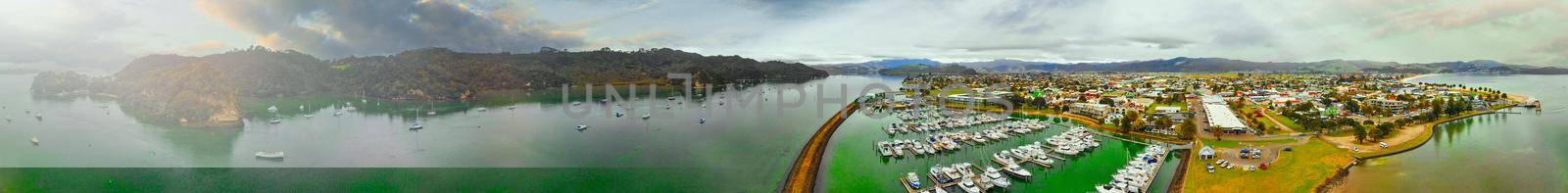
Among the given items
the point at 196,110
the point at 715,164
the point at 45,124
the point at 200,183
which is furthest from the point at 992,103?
the point at 45,124

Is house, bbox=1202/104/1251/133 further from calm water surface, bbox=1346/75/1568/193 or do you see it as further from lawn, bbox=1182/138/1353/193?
calm water surface, bbox=1346/75/1568/193

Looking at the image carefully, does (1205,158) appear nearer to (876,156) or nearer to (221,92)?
(876,156)

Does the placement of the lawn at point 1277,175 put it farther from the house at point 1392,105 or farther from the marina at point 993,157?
the house at point 1392,105

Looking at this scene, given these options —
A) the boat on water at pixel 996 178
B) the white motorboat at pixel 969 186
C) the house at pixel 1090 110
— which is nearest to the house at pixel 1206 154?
the boat on water at pixel 996 178

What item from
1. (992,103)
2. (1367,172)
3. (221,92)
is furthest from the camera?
(992,103)

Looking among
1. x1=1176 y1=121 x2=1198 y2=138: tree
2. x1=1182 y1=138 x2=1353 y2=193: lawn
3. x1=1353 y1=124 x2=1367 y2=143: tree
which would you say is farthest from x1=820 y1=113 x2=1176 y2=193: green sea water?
x1=1353 y1=124 x2=1367 y2=143: tree
